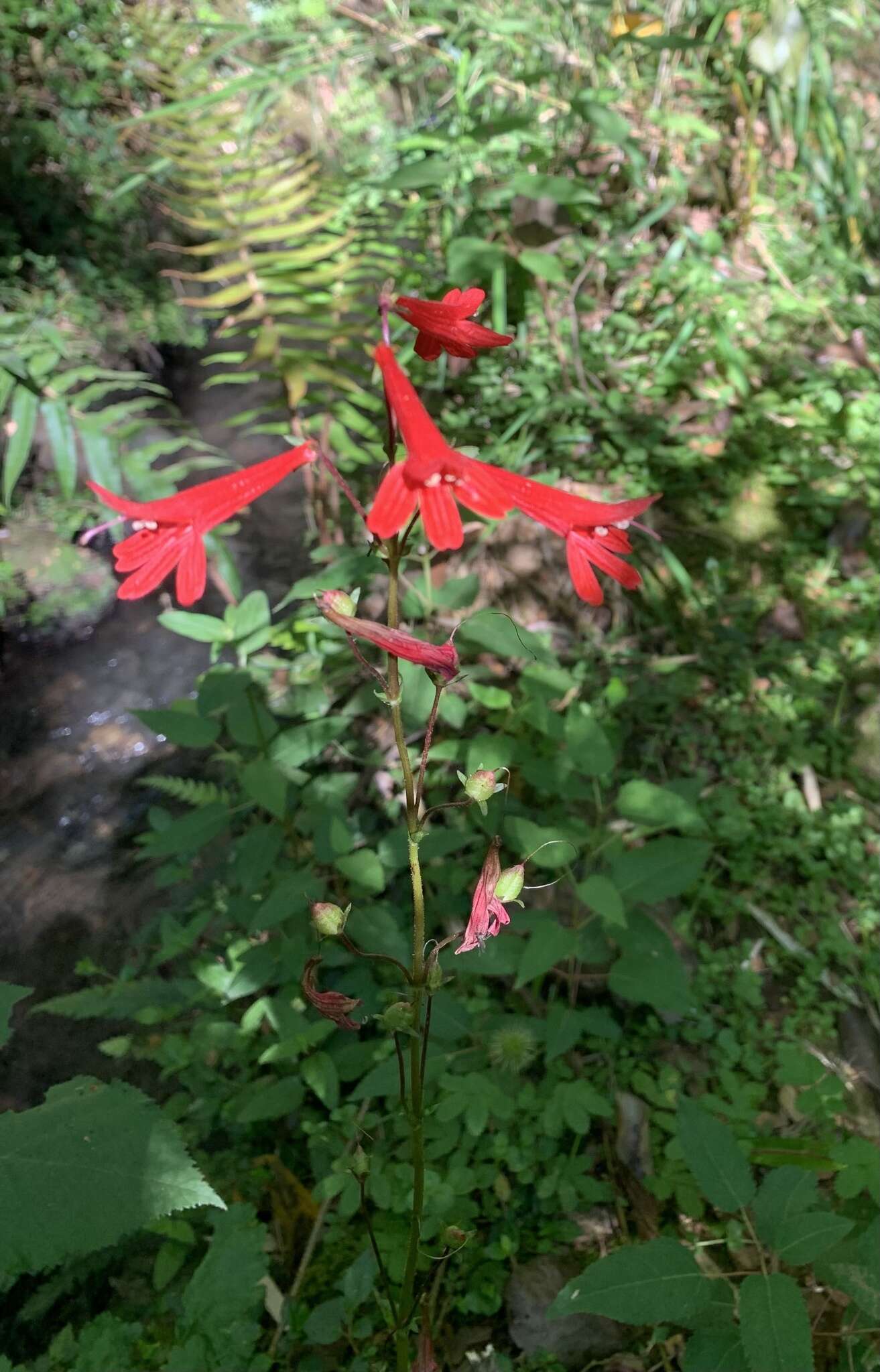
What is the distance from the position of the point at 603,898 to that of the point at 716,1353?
2.01 ft

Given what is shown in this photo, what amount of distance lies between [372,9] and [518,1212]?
7311mm

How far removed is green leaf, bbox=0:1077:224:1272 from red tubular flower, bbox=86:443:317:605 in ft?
1.90

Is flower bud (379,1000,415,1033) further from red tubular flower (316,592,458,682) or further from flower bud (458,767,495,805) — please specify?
red tubular flower (316,592,458,682)

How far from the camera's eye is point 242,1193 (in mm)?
1613

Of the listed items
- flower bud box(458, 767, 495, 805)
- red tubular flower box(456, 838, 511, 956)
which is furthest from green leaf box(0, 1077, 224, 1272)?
flower bud box(458, 767, 495, 805)

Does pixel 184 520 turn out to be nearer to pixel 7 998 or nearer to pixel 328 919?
pixel 328 919

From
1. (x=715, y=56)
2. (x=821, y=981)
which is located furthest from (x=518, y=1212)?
(x=715, y=56)

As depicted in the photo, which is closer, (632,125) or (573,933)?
(573,933)

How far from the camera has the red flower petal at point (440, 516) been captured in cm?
75

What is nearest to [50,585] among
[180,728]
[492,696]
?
[180,728]

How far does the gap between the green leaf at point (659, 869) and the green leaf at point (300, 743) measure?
2.09 feet

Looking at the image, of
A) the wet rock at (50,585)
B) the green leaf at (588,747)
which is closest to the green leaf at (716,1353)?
the green leaf at (588,747)

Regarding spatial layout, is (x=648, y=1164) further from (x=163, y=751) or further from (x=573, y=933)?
(x=163, y=751)

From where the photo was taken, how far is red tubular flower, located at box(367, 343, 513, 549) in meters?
0.75
